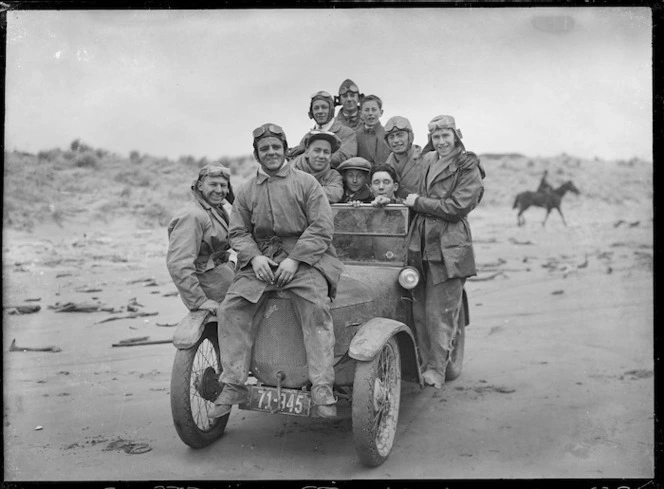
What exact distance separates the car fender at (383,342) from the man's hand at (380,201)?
1.20m

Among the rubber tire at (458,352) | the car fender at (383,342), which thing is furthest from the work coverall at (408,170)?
the car fender at (383,342)

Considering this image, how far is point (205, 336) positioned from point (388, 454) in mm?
1662

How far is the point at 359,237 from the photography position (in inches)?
→ 235

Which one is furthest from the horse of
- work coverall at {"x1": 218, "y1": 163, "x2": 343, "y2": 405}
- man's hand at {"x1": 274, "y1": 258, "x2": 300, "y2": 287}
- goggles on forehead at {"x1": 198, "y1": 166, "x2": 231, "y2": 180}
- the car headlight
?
man's hand at {"x1": 274, "y1": 258, "x2": 300, "y2": 287}

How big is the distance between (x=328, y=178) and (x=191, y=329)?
2017mm

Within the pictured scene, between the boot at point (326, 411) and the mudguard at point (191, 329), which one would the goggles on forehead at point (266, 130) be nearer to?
the mudguard at point (191, 329)

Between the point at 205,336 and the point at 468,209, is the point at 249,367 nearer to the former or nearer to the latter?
the point at 205,336

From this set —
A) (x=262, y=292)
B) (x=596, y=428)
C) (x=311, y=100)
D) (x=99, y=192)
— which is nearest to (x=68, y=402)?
(x=262, y=292)

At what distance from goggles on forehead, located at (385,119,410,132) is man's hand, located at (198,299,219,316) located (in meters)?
2.44

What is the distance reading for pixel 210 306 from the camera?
5035 millimetres

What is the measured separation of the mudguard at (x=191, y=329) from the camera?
15.9 feet

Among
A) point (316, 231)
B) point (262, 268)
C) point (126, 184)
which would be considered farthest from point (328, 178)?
→ point (126, 184)

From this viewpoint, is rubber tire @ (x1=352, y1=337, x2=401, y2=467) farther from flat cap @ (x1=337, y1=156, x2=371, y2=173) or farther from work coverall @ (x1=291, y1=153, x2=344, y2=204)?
flat cap @ (x1=337, y1=156, x2=371, y2=173)

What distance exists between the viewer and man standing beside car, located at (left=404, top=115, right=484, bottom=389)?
5762 mm
